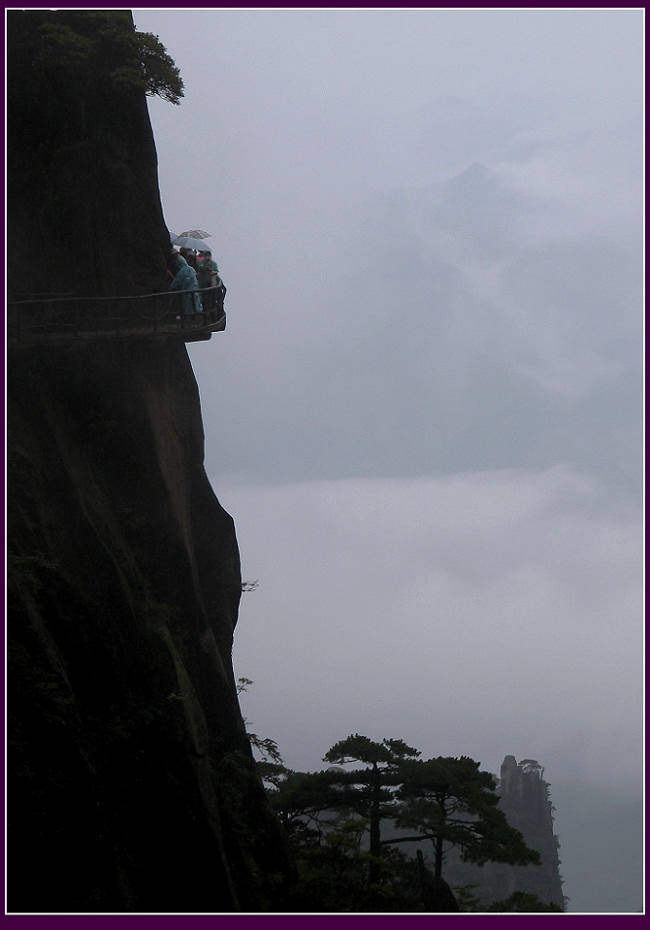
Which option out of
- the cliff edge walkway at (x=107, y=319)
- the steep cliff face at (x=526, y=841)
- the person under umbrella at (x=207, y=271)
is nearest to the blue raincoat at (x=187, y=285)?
the cliff edge walkway at (x=107, y=319)

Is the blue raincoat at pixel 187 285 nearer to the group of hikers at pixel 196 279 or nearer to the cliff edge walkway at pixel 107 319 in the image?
the group of hikers at pixel 196 279

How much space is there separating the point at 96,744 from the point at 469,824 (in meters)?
11.0

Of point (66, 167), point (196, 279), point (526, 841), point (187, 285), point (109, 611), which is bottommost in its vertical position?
point (526, 841)

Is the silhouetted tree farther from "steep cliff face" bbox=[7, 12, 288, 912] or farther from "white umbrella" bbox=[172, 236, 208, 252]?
"white umbrella" bbox=[172, 236, 208, 252]

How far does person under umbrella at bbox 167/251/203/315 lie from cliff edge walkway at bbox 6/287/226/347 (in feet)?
0.42

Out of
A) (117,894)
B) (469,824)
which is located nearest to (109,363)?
(117,894)

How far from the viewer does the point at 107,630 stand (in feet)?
46.9

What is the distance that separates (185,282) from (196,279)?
0.39 metres

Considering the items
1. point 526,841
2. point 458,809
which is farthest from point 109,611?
point 526,841

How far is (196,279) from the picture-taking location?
17.7 meters

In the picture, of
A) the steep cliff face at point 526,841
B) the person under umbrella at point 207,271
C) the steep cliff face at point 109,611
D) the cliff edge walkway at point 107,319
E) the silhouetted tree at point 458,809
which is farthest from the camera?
the steep cliff face at point 526,841

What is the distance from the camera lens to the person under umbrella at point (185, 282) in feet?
56.0

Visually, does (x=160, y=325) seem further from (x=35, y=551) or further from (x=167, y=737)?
(x=167, y=737)

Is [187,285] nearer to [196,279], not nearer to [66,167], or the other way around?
[196,279]
